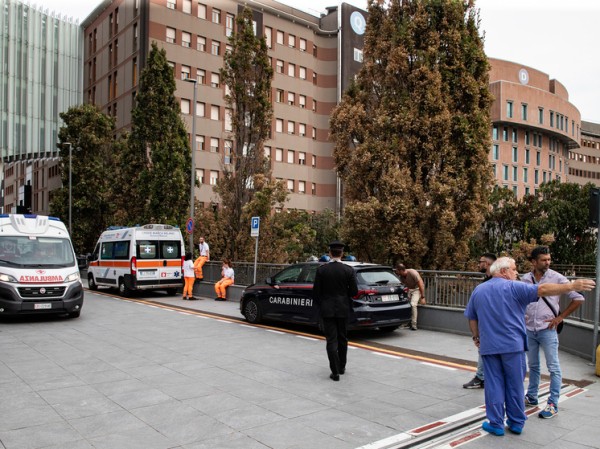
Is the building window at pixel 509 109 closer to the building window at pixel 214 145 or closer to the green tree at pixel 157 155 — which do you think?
the building window at pixel 214 145

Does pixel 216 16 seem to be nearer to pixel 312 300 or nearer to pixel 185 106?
pixel 185 106

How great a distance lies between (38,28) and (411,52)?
8049cm

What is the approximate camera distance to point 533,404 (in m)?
6.50

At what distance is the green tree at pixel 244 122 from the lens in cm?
2261

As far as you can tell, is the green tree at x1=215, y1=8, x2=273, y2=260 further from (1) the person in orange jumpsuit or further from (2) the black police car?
(2) the black police car

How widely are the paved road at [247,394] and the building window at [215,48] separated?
153 ft

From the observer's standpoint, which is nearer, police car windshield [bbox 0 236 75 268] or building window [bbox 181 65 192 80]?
police car windshield [bbox 0 236 75 268]

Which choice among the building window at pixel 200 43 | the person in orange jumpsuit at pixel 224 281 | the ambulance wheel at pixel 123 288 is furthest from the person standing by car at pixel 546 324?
the building window at pixel 200 43

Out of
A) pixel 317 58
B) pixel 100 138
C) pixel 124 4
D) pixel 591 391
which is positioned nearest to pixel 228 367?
pixel 591 391

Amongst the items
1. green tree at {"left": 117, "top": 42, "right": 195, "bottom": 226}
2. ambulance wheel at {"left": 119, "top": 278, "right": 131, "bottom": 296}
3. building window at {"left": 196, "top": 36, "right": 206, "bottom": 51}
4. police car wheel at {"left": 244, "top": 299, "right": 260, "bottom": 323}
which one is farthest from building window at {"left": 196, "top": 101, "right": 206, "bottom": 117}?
police car wheel at {"left": 244, "top": 299, "right": 260, "bottom": 323}

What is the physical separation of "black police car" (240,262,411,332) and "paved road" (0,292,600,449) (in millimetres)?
460

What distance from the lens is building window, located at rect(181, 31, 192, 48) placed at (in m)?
52.6

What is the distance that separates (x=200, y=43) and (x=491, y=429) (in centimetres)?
5303

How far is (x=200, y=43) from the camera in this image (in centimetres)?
5391
